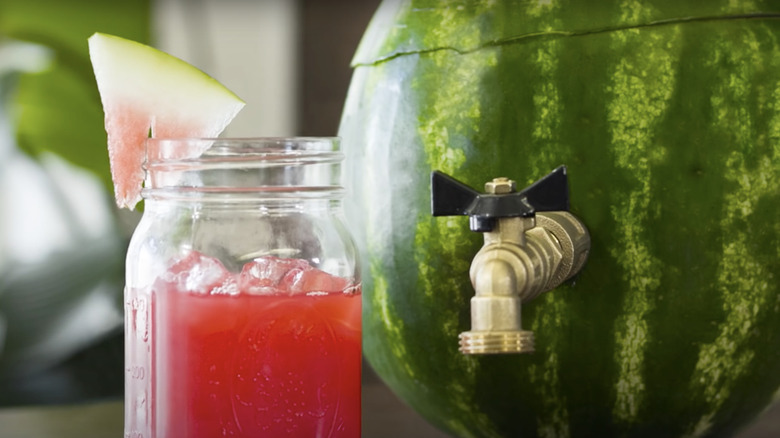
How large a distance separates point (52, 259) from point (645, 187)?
185 cm

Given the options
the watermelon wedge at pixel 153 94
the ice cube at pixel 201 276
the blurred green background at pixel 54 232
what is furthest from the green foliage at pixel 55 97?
the ice cube at pixel 201 276

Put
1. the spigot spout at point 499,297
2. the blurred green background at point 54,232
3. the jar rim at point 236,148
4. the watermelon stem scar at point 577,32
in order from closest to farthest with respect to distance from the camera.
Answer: the spigot spout at point 499,297 < the jar rim at point 236,148 < the watermelon stem scar at point 577,32 < the blurred green background at point 54,232

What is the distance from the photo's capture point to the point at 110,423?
4.60 feet

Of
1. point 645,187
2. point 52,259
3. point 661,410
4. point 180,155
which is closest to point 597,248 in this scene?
point 645,187

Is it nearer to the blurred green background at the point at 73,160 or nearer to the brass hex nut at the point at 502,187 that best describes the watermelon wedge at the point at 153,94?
the brass hex nut at the point at 502,187

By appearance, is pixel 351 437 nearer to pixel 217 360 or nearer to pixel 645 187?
pixel 217 360

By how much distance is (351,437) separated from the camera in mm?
976

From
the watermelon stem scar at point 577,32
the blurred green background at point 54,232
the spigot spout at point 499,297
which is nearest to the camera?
the spigot spout at point 499,297

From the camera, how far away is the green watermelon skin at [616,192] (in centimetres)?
104

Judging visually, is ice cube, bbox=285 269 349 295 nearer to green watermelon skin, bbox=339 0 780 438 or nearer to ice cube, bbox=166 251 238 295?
ice cube, bbox=166 251 238 295

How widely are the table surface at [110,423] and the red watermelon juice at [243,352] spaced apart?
0.35 metres

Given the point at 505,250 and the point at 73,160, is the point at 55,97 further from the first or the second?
the point at 505,250

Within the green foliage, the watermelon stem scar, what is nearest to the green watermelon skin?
the watermelon stem scar

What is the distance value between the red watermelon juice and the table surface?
0.35 meters
